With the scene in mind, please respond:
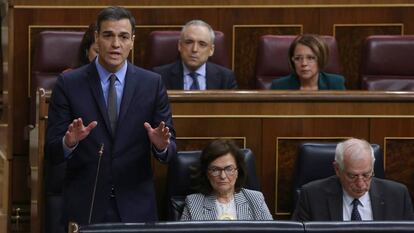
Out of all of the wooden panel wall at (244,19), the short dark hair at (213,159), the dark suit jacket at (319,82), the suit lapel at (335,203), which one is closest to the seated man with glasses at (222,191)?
the short dark hair at (213,159)

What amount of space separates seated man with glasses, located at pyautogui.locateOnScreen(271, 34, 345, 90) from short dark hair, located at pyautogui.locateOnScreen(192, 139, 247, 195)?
495 millimetres

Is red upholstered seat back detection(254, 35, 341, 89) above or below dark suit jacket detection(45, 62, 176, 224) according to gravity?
above

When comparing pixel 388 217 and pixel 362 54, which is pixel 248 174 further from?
pixel 362 54

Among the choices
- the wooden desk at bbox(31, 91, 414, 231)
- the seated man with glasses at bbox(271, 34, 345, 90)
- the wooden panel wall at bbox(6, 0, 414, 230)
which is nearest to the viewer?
the wooden desk at bbox(31, 91, 414, 231)

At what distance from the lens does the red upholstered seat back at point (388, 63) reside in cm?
258

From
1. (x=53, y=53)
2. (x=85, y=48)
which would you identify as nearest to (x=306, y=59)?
(x=85, y=48)

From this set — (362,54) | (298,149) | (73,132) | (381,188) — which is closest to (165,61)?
(362,54)

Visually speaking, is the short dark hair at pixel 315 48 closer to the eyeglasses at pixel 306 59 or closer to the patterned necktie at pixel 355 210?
the eyeglasses at pixel 306 59

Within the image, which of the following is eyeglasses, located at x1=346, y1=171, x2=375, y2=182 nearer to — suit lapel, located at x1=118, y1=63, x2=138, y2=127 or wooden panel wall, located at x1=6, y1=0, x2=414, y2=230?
suit lapel, located at x1=118, y1=63, x2=138, y2=127

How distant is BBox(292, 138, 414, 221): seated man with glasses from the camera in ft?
5.97

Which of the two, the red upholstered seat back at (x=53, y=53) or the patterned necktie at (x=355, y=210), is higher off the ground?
the red upholstered seat back at (x=53, y=53)

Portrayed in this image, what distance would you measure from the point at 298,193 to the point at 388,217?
0.19m

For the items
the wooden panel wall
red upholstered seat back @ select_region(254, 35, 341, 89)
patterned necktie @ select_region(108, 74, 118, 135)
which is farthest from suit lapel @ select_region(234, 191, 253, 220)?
the wooden panel wall

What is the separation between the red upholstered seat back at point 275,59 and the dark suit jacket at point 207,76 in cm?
16
